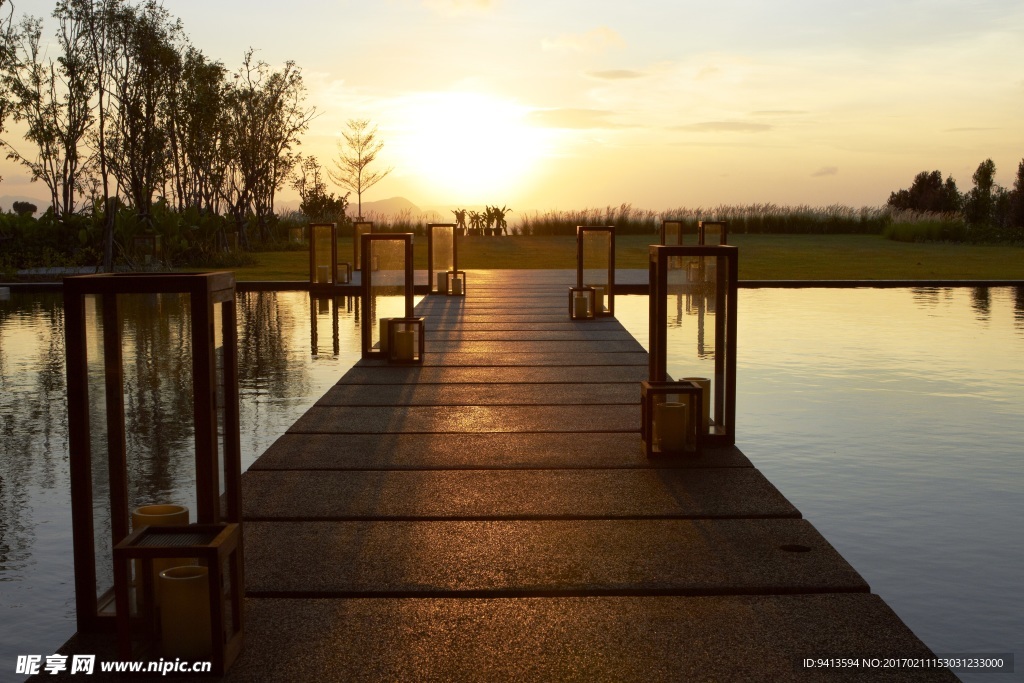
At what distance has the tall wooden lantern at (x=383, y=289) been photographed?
9789 mm

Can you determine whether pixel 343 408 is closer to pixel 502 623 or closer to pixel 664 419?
pixel 664 419

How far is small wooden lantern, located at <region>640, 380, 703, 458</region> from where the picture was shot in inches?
222

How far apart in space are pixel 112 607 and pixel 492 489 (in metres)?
2.00

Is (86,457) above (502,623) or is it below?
above

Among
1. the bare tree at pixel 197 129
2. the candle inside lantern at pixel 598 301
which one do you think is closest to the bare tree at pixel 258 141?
the bare tree at pixel 197 129

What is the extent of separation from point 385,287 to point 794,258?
1057 centimetres

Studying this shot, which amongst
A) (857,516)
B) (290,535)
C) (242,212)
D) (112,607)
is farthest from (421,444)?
(242,212)

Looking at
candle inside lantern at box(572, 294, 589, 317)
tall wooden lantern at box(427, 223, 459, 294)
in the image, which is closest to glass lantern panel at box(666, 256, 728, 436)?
candle inside lantern at box(572, 294, 589, 317)

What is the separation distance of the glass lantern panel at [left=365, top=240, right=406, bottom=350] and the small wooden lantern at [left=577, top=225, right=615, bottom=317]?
7.75 feet

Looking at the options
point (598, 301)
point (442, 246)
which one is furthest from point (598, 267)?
point (598, 301)

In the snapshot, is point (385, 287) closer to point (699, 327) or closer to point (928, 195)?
point (699, 327)

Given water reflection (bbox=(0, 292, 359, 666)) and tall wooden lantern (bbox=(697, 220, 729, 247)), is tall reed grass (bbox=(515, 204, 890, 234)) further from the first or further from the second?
water reflection (bbox=(0, 292, 359, 666))

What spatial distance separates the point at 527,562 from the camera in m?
3.96

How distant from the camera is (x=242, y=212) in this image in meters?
32.9
